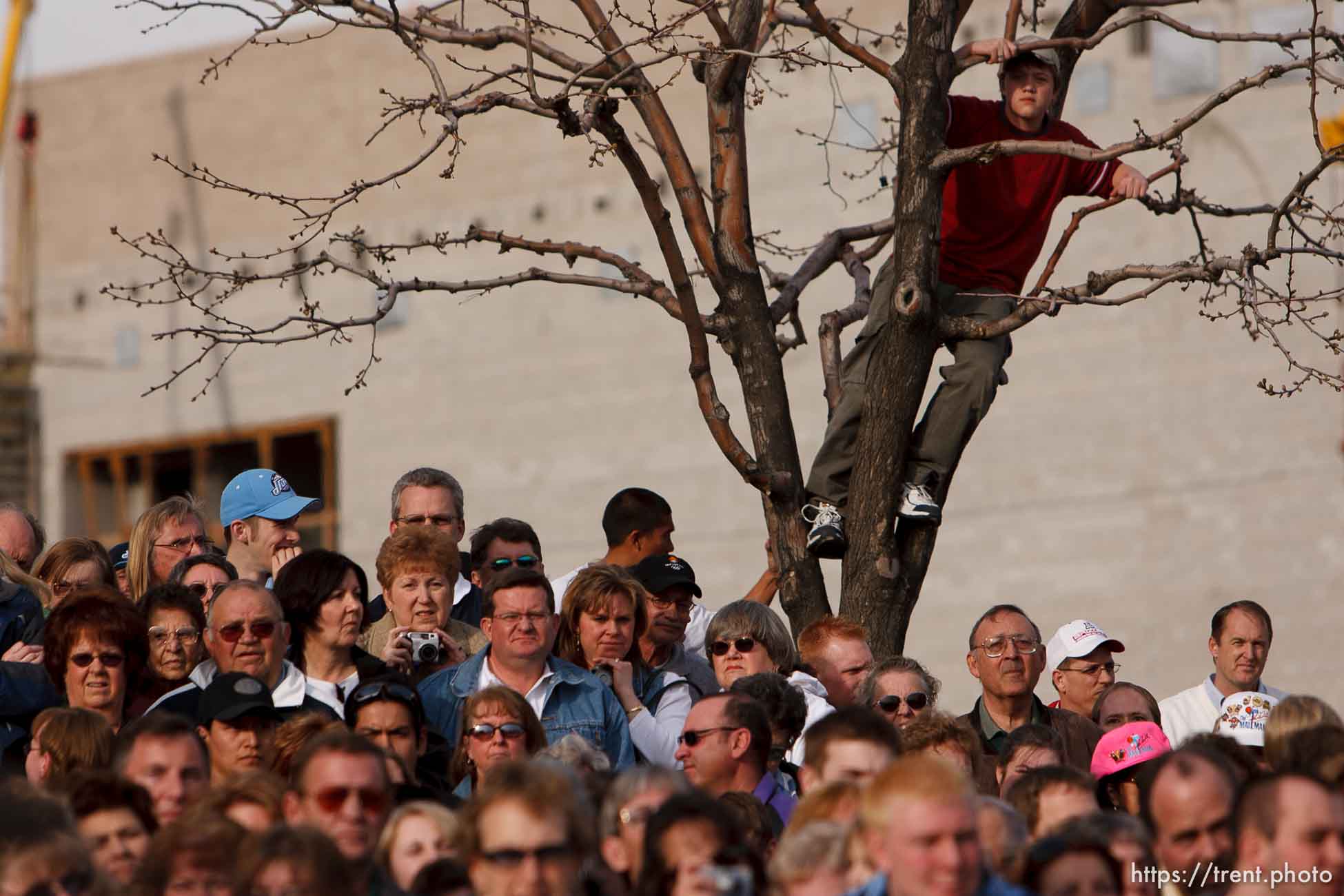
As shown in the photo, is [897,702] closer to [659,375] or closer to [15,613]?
[15,613]

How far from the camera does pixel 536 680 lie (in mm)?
7855

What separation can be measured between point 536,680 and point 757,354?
1.99 metres

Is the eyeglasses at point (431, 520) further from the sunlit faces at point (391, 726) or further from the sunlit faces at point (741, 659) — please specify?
the sunlit faces at point (391, 726)

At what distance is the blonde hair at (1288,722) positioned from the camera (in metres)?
6.71

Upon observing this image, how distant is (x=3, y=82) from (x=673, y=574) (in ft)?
65.6

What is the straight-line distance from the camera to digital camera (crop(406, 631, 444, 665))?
27.1 ft

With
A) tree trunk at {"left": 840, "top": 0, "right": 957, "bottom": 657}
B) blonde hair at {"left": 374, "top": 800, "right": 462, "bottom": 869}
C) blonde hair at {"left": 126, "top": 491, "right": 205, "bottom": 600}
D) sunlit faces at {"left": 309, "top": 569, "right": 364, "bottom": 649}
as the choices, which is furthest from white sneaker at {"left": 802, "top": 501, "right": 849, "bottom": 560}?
blonde hair at {"left": 374, "top": 800, "right": 462, "bottom": 869}

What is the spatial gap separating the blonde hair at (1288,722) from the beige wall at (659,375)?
10.7m

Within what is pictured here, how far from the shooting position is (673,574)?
339 inches

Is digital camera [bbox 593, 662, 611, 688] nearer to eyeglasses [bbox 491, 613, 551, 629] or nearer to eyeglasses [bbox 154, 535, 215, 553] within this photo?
eyeglasses [bbox 491, 613, 551, 629]

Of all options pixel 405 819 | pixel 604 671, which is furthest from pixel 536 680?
pixel 405 819

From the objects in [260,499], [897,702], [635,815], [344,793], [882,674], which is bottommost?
[635,815]

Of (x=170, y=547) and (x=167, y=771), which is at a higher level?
(x=170, y=547)

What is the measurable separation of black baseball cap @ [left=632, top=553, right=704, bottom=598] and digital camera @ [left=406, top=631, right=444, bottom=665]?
868mm
